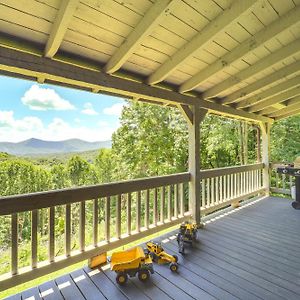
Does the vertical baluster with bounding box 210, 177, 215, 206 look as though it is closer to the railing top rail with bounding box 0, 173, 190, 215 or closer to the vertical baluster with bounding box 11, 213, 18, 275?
the railing top rail with bounding box 0, 173, 190, 215

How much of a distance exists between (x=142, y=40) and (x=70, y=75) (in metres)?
0.80

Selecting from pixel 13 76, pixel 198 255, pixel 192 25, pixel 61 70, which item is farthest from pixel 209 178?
pixel 13 76

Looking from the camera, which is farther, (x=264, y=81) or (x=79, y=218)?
(x=264, y=81)

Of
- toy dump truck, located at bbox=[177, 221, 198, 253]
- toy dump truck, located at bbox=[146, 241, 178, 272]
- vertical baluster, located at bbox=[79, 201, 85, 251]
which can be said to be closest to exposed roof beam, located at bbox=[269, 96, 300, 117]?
toy dump truck, located at bbox=[177, 221, 198, 253]

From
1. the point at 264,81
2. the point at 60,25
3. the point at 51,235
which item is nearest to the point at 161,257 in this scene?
the point at 51,235

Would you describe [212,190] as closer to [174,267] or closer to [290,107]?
[174,267]

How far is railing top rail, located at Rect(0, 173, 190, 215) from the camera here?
6.94 ft

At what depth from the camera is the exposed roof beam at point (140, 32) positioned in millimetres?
1801

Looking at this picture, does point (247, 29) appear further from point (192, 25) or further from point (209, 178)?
point (209, 178)

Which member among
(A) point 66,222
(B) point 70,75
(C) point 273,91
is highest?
(C) point 273,91

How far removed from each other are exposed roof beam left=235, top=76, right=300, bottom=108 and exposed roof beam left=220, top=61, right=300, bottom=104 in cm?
50

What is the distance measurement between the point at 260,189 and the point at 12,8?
6.35 meters

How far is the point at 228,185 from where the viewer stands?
5137mm

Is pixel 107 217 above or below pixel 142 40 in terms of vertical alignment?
below
